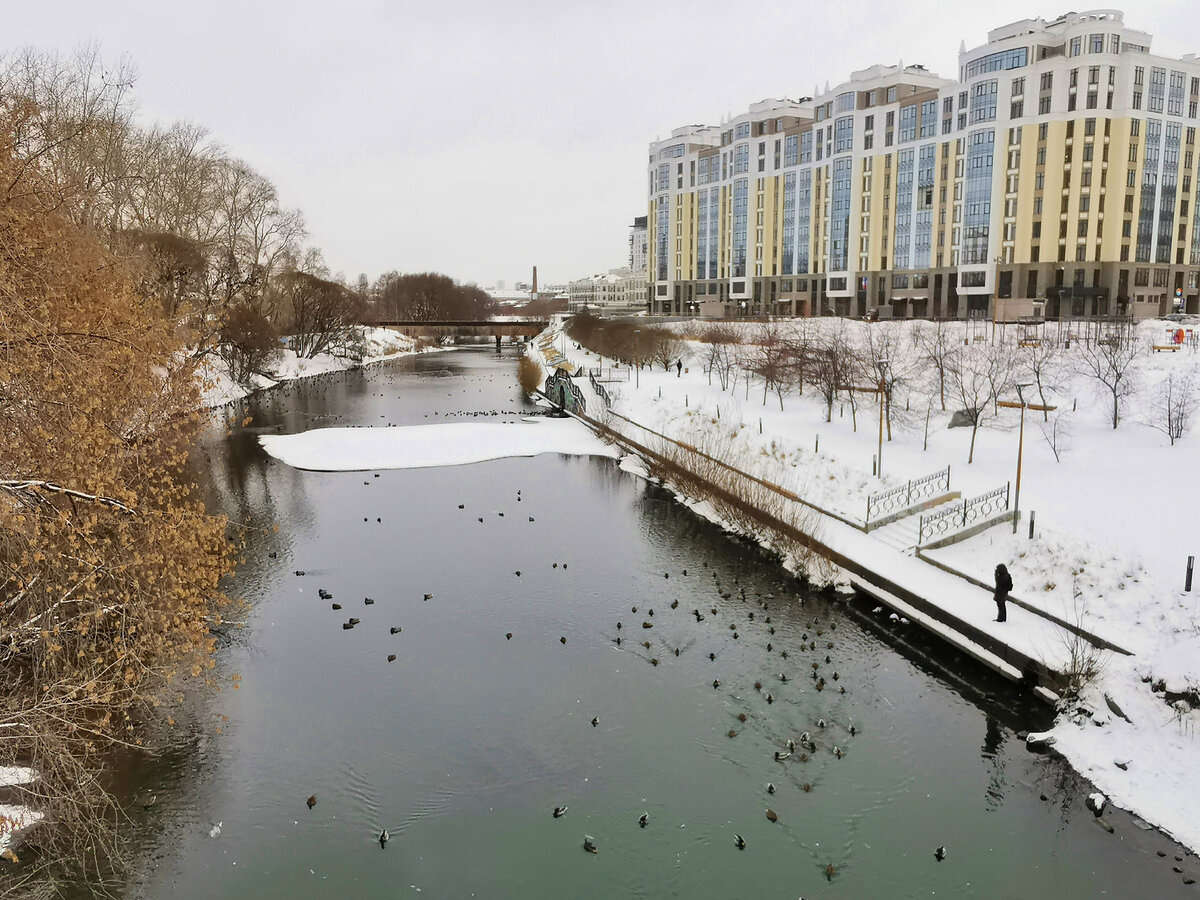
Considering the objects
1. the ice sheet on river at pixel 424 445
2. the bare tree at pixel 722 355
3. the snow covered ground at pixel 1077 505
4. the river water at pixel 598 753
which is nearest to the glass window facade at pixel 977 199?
the bare tree at pixel 722 355

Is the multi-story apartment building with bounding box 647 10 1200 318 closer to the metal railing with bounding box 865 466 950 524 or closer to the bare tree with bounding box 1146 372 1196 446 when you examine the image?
the bare tree with bounding box 1146 372 1196 446

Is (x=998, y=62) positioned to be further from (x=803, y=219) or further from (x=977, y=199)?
Result: (x=803, y=219)

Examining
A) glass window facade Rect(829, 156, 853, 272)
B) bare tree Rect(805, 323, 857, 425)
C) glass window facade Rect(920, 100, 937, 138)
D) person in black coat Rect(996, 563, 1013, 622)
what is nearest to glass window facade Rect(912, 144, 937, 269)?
glass window facade Rect(920, 100, 937, 138)

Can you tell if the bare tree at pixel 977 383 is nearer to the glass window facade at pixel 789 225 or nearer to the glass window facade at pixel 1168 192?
the glass window facade at pixel 1168 192

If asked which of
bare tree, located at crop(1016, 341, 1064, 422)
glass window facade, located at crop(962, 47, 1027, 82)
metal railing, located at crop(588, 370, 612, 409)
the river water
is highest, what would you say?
glass window facade, located at crop(962, 47, 1027, 82)

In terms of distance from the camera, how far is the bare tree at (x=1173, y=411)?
82.6ft

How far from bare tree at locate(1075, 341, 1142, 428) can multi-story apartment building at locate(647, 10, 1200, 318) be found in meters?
34.7

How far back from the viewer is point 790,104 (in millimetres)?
99750

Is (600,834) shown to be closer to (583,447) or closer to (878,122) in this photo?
(583,447)

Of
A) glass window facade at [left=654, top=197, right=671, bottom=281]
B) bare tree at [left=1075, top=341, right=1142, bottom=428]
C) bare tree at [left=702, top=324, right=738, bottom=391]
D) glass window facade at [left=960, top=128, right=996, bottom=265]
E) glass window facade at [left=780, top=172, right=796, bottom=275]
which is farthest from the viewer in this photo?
glass window facade at [left=654, top=197, right=671, bottom=281]

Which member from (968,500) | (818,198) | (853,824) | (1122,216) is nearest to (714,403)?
(968,500)

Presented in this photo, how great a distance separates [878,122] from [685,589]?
7888 centimetres

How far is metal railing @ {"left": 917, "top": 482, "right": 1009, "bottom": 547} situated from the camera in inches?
838

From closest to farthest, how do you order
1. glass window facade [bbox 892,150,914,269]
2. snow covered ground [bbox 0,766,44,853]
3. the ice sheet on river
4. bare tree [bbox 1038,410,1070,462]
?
snow covered ground [bbox 0,766,44,853] < bare tree [bbox 1038,410,1070,462] < the ice sheet on river < glass window facade [bbox 892,150,914,269]
